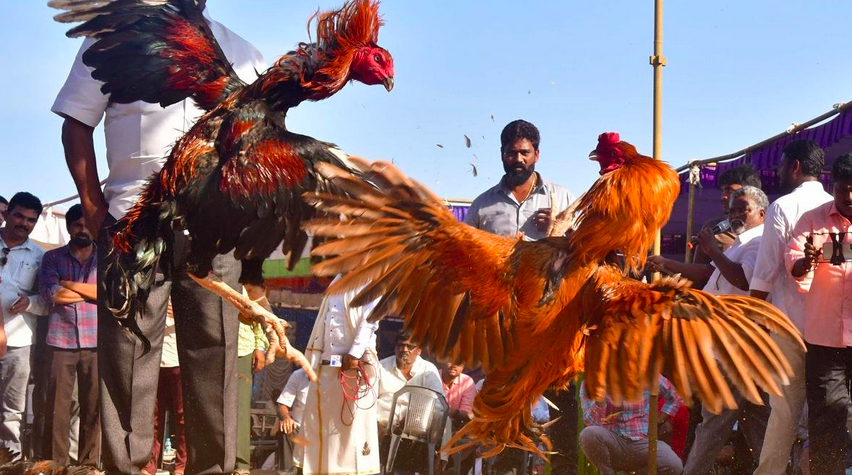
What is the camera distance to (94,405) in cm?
641

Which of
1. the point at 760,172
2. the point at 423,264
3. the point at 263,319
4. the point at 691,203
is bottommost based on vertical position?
the point at 263,319

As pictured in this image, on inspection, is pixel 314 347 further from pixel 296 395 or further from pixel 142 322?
pixel 142 322

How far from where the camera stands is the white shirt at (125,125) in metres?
3.96

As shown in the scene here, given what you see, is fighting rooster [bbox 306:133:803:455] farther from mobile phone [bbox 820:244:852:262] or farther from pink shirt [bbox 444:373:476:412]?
pink shirt [bbox 444:373:476:412]

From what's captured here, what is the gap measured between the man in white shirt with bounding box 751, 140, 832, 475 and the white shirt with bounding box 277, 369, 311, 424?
3313mm

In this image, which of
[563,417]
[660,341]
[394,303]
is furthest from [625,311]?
[563,417]

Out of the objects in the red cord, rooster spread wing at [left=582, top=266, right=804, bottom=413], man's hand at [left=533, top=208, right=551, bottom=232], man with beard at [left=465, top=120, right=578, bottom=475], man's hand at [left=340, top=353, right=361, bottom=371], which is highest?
man with beard at [left=465, top=120, right=578, bottom=475]

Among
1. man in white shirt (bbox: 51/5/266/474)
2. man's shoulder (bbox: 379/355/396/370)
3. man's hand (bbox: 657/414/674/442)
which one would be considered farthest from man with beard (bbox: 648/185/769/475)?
man in white shirt (bbox: 51/5/266/474)

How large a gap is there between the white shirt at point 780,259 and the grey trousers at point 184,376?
2.88 meters

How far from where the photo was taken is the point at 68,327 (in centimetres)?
717

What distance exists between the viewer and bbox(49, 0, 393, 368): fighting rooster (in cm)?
353

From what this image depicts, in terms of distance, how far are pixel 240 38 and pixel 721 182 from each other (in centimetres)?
352

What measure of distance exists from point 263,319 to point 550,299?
1.08 meters

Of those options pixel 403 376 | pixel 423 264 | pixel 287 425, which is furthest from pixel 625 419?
pixel 287 425
